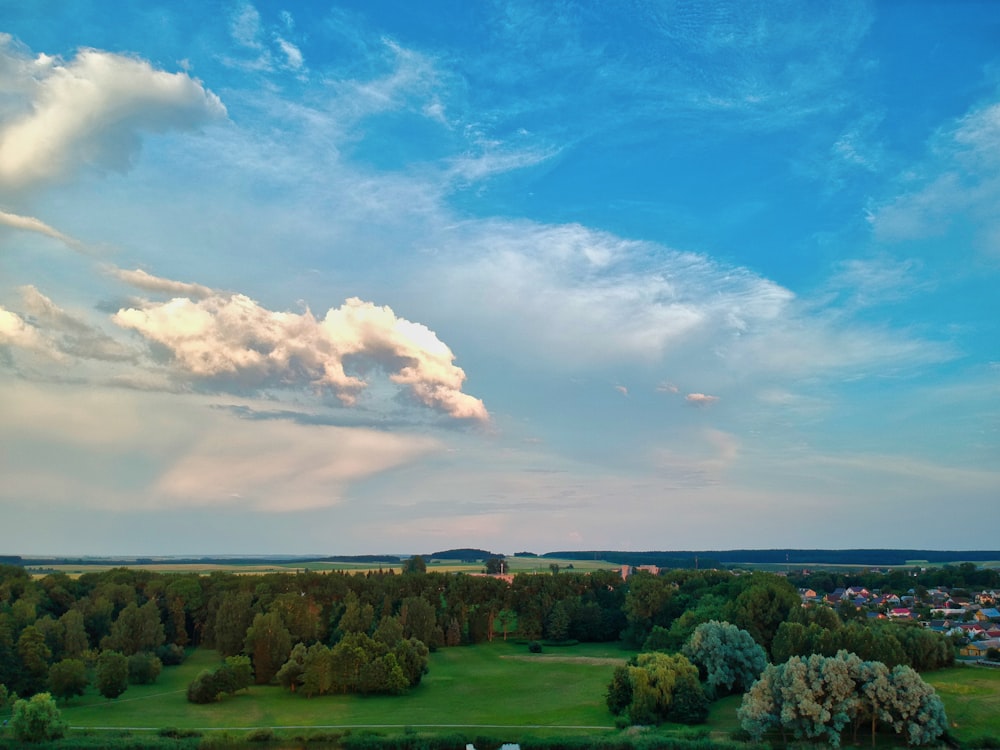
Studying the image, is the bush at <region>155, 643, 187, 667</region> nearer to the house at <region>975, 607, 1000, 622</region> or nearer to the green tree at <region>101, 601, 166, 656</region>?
the green tree at <region>101, 601, 166, 656</region>

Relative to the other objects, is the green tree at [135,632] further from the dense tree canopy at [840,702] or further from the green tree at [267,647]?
the dense tree canopy at [840,702]

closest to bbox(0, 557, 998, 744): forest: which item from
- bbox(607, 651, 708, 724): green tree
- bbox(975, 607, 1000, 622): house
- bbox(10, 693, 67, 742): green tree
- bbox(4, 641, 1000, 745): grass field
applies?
bbox(607, 651, 708, 724): green tree

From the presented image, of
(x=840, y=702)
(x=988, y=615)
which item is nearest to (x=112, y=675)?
(x=840, y=702)

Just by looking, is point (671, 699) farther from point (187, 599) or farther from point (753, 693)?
point (187, 599)

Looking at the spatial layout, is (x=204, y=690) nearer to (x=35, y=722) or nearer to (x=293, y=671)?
(x=293, y=671)

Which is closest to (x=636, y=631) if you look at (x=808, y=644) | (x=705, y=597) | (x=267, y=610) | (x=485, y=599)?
(x=705, y=597)

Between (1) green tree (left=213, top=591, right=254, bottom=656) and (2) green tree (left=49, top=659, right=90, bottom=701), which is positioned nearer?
(2) green tree (left=49, top=659, right=90, bottom=701)

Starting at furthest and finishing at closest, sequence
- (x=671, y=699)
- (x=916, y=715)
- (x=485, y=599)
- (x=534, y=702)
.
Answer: (x=485, y=599), (x=534, y=702), (x=671, y=699), (x=916, y=715)
